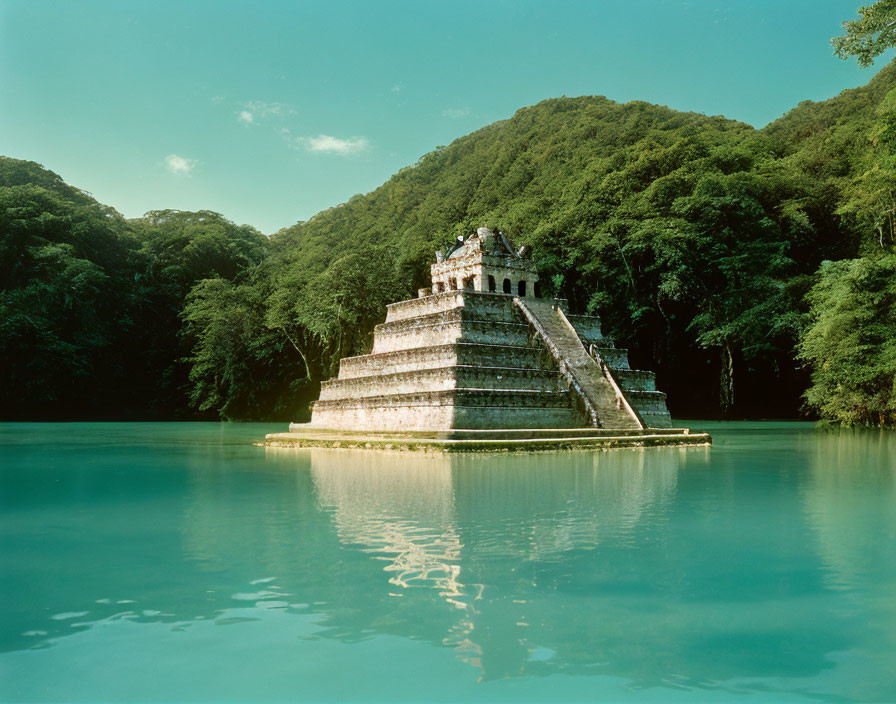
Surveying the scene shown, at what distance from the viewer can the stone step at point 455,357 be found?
22.0 meters

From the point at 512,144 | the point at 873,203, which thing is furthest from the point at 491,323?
the point at 512,144

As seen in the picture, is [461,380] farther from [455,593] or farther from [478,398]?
[455,593]

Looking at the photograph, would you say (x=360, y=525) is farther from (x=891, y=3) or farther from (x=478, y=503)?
(x=891, y=3)

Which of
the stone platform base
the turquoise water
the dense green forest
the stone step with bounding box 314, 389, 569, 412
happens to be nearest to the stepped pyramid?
the stone step with bounding box 314, 389, 569, 412

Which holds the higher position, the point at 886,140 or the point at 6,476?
the point at 886,140

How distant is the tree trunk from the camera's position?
36909mm

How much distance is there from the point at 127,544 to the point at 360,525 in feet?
7.94

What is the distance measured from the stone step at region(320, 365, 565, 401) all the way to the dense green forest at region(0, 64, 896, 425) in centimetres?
1190

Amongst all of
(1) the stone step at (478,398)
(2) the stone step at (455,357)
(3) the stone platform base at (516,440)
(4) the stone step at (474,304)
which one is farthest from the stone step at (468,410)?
(4) the stone step at (474,304)

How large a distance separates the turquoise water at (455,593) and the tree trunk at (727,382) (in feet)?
87.0

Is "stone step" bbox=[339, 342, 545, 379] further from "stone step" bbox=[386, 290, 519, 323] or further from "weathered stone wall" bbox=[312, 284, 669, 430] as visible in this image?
"stone step" bbox=[386, 290, 519, 323]

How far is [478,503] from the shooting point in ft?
31.5

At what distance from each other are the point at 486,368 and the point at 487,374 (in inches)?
7.0

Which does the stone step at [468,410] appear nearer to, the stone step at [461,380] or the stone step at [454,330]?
the stone step at [461,380]
